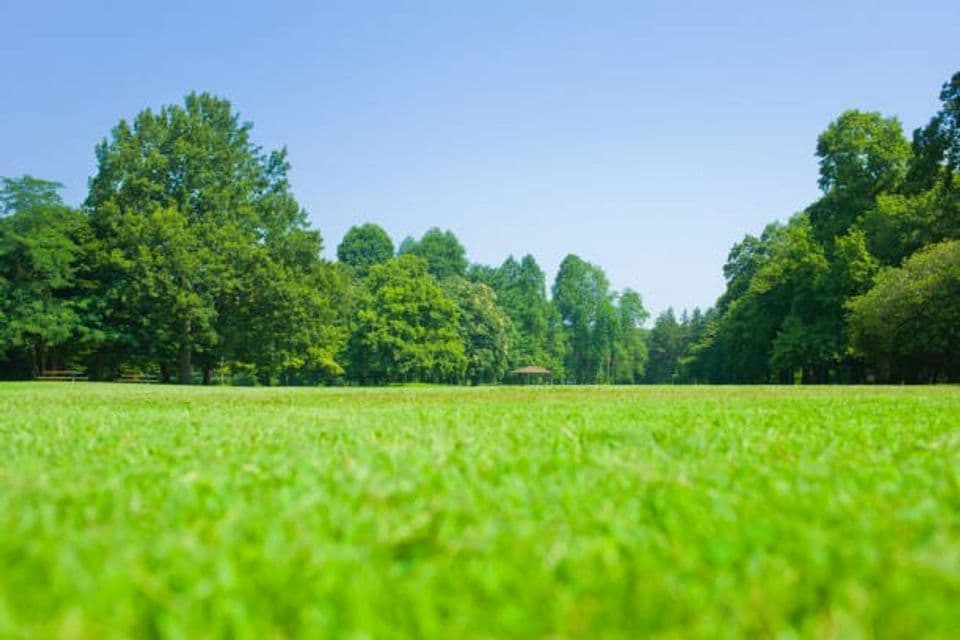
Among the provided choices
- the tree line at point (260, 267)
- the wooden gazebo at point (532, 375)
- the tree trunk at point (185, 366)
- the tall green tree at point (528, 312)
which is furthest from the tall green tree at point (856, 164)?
the tree trunk at point (185, 366)

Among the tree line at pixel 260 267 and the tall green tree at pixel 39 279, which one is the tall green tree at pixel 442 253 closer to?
the tree line at pixel 260 267

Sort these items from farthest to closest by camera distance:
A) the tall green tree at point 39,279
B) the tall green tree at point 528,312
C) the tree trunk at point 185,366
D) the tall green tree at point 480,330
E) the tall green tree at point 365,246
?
the tall green tree at point 365,246, the tall green tree at point 528,312, the tall green tree at point 480,330, the tree trunk at point 185,366, the tall green tree at point 39,279

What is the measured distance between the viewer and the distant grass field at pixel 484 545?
1319 mm

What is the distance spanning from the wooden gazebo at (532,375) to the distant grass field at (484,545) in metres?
69.7

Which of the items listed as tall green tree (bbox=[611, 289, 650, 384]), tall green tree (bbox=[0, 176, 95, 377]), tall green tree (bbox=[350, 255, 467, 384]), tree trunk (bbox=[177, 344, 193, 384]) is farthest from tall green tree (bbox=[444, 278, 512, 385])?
tall green tree (bbox=[0, 176, 95, 377])

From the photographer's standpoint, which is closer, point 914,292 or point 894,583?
point 894,583

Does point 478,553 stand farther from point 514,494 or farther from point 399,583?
point 514,494

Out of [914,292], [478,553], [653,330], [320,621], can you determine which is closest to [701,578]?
[478,553]

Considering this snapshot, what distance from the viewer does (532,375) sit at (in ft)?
270

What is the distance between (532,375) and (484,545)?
8093cm

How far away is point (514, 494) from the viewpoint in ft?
8.32

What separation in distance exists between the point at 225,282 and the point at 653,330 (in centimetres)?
8490

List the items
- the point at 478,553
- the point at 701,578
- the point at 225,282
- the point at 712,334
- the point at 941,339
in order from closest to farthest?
the point at 701,578 < the point at 478,553 < the point at 941,339 < the point at 225,282 < the point at 712,334

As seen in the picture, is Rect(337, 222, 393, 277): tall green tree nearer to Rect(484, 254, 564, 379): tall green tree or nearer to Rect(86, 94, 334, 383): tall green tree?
Rect(484, 254, 564, 379): tall green tree
